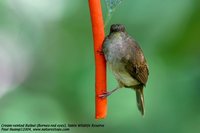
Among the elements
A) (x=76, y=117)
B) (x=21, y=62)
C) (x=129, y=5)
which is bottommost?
(x=76, y=117)

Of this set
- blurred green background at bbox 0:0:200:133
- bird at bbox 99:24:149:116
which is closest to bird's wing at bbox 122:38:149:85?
bird at bbox 99:24:149:116

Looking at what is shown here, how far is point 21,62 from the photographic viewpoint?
4.23 feet

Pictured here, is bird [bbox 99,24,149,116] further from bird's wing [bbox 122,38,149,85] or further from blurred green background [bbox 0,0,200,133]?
blurred green background [bbox 0,0,200,133]

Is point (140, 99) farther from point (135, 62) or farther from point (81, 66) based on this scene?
point (81, 66)

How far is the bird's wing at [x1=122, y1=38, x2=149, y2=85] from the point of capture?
1.05 meters

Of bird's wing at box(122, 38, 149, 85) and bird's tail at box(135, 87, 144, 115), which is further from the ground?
bird's wing at box(122, 38, 149, 85)

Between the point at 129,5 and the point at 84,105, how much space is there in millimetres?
220

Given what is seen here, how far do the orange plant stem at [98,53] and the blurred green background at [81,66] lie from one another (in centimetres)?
34

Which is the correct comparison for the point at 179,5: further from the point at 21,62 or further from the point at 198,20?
the point at 21,62

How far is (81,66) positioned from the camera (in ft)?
4.26

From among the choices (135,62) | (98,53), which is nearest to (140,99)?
(135,62)

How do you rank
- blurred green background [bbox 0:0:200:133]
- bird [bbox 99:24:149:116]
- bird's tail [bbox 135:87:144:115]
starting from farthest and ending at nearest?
blurred green background [bbox 0:0:200:133]
bird's tail [bbox 135:87:144:115]
bird [bbox 99:24:149:116]

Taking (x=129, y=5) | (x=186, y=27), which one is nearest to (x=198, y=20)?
(x=186, y=27)

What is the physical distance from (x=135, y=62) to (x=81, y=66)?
25 centimetres
